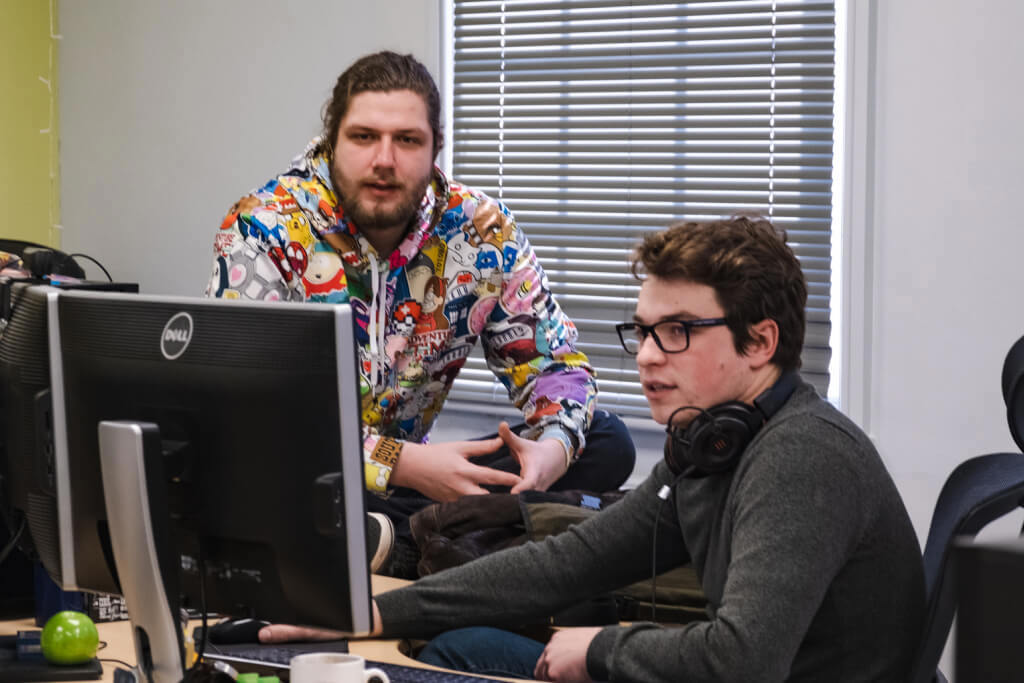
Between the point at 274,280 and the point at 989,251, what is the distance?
1779mm

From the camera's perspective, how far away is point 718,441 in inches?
57.9

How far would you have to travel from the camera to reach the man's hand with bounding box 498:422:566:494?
7.14 ft

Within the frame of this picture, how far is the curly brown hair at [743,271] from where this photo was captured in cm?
153

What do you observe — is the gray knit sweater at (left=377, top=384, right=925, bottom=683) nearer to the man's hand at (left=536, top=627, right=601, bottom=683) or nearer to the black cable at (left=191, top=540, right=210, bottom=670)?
the man's hand at (left=536, top=627, right=601, bottom=683)

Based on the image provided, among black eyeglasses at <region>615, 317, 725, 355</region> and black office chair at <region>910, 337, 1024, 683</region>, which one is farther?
black eyeglasses at <region>615, 317, 725, 355</region>

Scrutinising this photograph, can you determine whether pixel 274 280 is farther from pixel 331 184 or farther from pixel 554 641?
pixel 554 641

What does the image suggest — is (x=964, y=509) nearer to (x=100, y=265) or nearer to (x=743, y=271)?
(x=743, y=271)

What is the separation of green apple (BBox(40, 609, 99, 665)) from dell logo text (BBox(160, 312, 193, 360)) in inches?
16.1

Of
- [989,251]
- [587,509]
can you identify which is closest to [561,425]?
[587,509]

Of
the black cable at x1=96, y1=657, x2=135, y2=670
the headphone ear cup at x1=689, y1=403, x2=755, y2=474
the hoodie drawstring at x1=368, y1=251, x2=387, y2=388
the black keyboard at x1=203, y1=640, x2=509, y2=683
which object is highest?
the hoodie drawstring at x1=368, y1=251, x2=387, y2=388

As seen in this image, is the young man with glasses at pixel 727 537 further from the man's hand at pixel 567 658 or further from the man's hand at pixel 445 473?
the man's hand at pixel 445 473

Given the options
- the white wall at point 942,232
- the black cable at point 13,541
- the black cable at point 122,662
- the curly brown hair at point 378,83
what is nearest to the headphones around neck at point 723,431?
the black cable at point 122,662

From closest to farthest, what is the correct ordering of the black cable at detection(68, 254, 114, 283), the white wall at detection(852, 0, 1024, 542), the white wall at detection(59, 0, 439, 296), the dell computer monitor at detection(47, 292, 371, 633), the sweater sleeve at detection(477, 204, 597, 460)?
the dell computer monitor at detection(47, 292, 371, 633) < the sweater sleeve at detection(477, 204, 597, 460) < the white wall at detection(852, 0, 1024, 542) < the white wall at detection(59, 0, 439, 296) < the black cable at detection(68, 254, 114, 283)

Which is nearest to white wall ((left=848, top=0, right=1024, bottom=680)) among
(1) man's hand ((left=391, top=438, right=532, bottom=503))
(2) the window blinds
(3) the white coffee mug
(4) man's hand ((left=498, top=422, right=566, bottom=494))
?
(2) the window blinds
